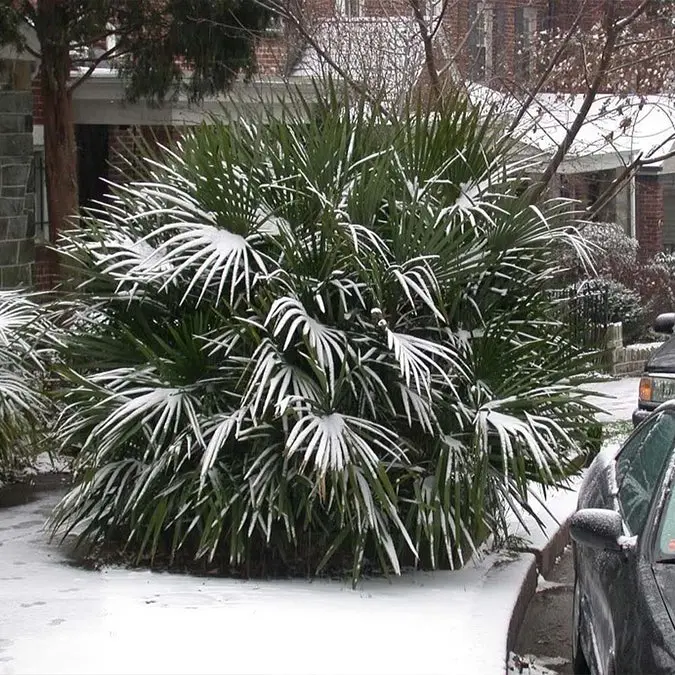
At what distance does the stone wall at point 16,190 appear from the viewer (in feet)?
39.8

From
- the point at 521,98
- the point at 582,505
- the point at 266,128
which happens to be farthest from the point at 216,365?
the point at 521,98

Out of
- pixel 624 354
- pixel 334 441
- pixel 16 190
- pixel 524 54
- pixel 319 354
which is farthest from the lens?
pixel 624 354

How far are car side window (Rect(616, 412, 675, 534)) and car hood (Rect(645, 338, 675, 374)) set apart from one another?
4.39 meters

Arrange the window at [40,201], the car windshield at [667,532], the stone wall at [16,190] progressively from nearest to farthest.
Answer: the car windshield at [667,532], the stone wall at [16,190], the window at [40,201]

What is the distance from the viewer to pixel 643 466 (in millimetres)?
5160

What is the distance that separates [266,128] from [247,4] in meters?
4.37

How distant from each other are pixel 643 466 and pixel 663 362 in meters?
5.00

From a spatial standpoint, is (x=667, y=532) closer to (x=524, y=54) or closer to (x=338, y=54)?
(x=338, y=54)

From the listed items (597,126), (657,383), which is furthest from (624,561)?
(597,126)

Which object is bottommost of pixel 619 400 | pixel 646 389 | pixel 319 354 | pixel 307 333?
pixel 619 400

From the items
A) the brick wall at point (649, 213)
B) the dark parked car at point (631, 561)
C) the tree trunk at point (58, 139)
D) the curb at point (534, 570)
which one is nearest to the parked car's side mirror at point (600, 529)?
the dark parked car at point (631, 561)

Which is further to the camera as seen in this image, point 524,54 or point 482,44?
point 482,44

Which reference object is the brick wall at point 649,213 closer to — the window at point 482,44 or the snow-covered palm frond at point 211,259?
the window at point 482,44

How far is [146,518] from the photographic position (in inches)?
271
